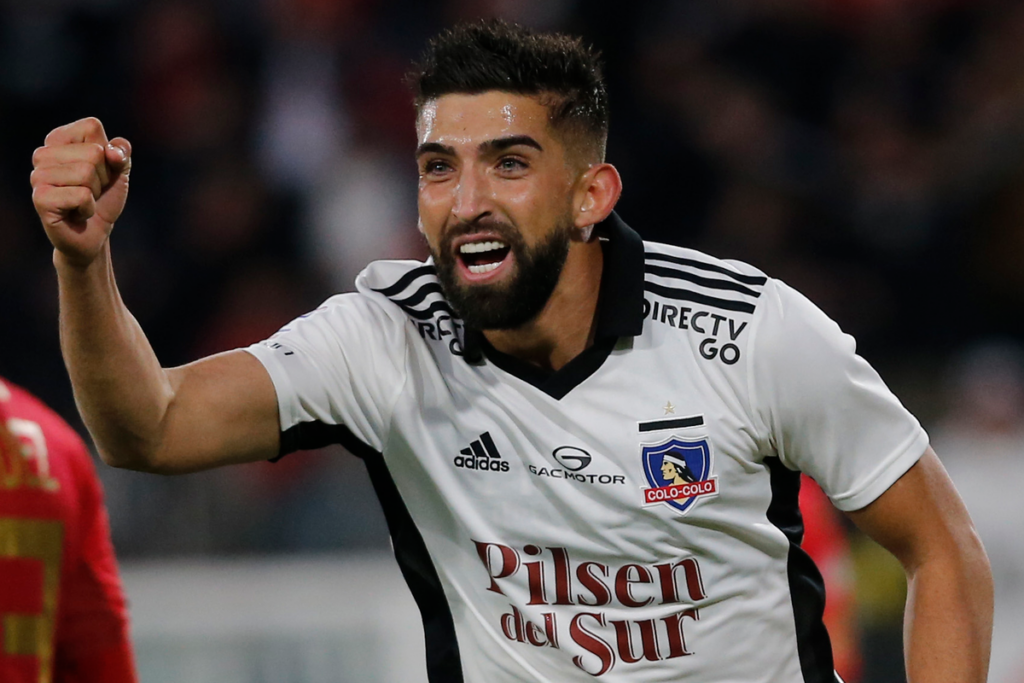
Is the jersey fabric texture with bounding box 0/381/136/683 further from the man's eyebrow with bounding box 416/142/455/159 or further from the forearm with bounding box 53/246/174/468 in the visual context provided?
the man's eyebrow with bounding box 416/142/455/159

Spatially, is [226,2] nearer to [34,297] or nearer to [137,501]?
[34,297]

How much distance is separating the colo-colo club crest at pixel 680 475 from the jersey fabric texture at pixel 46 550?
3.57ft

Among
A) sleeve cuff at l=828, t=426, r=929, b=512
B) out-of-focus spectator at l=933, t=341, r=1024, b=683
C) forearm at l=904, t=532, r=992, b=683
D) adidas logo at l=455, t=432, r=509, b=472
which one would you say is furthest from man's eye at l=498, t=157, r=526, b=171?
out-of-focus spectator at l=933, t=341, r=1024, b=683

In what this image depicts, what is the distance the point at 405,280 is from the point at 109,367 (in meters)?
0.82

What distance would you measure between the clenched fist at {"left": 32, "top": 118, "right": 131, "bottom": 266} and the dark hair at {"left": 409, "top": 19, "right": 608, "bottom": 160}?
0.76 meters

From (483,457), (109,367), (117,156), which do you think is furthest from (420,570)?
(117,156)

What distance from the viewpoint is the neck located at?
3.18 meters

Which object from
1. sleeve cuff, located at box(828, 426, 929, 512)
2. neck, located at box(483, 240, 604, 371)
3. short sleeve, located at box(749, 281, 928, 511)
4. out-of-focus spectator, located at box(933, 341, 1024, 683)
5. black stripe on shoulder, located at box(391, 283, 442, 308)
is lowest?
out-of-focus spectator, located at box(933, 341, 1024, 683)

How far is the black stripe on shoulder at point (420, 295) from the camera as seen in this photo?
327 cm

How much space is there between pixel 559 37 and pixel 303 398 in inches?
37.9

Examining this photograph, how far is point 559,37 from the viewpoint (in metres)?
3.26

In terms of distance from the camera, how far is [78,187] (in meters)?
2.49

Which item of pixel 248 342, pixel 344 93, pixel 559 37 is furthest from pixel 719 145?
pixel 559 37

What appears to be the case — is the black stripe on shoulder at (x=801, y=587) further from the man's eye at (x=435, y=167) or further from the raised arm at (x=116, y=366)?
the raised arm at (x=116, y=366)
